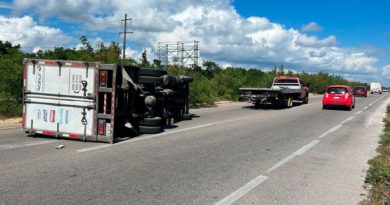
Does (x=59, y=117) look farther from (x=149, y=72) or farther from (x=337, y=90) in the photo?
(x=337, y=90)

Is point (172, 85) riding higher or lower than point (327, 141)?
higher

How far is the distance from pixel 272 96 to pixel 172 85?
1114cm

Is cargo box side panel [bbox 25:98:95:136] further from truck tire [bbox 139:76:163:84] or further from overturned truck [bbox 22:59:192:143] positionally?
truck tire [bbox 139:76:163:84]

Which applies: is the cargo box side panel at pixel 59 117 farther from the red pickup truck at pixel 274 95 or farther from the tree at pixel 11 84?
the red pickup truck at pixel 274 95

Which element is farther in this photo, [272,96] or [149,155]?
[272,96]

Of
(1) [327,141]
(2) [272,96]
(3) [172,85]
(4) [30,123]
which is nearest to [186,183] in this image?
(4) [30,123]

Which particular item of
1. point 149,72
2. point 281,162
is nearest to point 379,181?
point 281,162

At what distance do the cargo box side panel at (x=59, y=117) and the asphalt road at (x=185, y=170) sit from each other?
36cm

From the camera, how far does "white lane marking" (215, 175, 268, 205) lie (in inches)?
215

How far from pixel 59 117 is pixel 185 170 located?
4382mm

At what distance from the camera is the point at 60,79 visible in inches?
396

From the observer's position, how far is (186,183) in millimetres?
6293

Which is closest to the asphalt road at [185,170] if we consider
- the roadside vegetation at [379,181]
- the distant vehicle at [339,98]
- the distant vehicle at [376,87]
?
the roadside vegetation at [379,181]

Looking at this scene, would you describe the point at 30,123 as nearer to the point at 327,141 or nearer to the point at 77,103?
the point at 77,103
